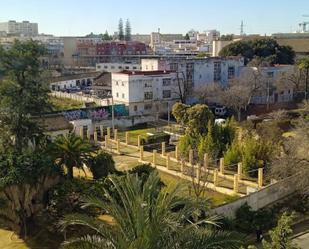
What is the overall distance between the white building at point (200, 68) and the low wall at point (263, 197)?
25635 mm

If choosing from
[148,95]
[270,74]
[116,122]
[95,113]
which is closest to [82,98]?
[148,95]

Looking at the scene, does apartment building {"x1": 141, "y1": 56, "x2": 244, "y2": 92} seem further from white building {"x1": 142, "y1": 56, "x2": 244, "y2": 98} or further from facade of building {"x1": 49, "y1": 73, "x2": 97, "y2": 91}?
facade of building {"x1": 49, "y1": 73, "x2": 97, "y2": 91}

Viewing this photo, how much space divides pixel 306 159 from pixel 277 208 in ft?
10.3

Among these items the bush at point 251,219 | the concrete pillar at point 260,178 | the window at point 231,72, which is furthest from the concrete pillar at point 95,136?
the window at point 231,72

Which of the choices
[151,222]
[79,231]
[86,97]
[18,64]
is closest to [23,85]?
[18,64]

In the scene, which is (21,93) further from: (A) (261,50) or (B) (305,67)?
(A) (261,50)

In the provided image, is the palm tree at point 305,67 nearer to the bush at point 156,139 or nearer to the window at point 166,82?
the window at point 166,82

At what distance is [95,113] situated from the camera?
42906 mm

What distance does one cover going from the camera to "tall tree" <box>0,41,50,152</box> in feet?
71.5

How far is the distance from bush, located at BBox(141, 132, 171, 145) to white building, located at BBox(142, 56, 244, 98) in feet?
46.5

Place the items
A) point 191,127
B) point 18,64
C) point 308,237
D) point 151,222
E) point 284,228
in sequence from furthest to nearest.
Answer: point 191,127, point 18,64, point 308,237, point 151,222, point 284,228

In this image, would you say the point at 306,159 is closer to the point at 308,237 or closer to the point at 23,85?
the point at 308,237

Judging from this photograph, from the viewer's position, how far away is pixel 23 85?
22.5 m

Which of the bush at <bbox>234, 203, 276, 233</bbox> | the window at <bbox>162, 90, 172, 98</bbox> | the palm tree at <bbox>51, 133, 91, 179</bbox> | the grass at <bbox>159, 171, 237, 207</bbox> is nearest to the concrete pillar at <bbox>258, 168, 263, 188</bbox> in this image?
the grass at <bbox>159, 171, 237, 207</bbox>
